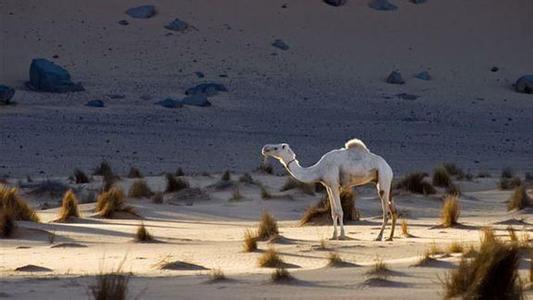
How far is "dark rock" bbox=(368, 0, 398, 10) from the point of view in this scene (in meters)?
67.4

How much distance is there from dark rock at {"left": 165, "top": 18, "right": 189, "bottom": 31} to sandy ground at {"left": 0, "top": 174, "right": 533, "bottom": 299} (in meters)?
35.4

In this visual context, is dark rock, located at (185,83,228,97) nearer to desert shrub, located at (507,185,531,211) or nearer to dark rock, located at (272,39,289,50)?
dark rock, located at (272,39,289,50)

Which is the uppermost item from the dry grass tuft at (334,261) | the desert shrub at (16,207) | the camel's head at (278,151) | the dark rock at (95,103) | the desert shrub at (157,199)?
the camel's head at (278,151)

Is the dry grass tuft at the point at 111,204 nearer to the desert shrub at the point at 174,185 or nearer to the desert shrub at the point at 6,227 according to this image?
the desert shrub at the point at 6,227

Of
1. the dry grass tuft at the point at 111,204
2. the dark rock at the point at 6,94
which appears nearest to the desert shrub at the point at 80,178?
the dry grass tuft at the point at 111,204

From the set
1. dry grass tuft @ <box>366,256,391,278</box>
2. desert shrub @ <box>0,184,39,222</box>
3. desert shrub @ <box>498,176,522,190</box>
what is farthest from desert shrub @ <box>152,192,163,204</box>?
dry grass tuft @ <box>366,256,391,278</box>

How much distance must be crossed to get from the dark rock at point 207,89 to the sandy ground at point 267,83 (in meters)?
0.54

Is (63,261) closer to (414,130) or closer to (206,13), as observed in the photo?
(414,130)

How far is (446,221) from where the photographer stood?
19.1 metres

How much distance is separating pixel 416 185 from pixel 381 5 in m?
43.0

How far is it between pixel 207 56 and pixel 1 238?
132 ft

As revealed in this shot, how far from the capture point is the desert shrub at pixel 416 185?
25188 mm

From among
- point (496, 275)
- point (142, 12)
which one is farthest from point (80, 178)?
point (142, 12)

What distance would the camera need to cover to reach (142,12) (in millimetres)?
62375
